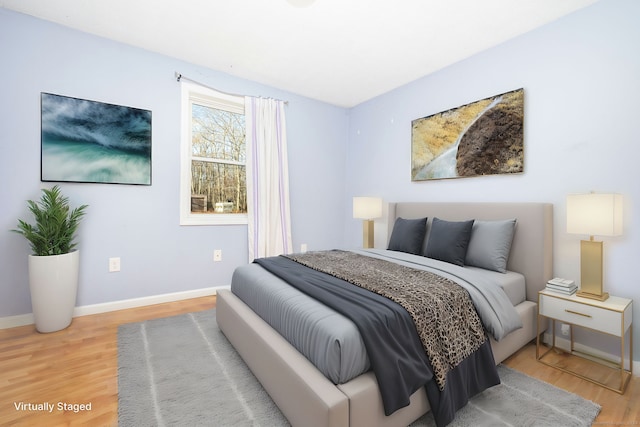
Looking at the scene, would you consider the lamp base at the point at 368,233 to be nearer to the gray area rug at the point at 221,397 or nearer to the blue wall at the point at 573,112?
the blue wall at the point at 573,112

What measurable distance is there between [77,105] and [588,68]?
14.2ft

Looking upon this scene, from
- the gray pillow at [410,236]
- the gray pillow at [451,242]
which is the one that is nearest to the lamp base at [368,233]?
the gray pillow at [410,236]

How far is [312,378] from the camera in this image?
1.25 meters

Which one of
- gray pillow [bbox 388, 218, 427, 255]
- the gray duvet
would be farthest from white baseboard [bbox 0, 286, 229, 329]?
gray pillow [bbox 388, 218, 427, 255]

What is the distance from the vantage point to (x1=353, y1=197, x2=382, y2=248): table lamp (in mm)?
3682

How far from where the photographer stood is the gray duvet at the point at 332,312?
1.24 m

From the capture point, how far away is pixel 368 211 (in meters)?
3.69

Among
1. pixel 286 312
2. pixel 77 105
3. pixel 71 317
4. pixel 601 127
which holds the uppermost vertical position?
pixel 77 105

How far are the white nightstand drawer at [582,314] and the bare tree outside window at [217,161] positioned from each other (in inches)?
127

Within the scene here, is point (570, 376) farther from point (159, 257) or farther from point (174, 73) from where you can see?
point (174, 73)

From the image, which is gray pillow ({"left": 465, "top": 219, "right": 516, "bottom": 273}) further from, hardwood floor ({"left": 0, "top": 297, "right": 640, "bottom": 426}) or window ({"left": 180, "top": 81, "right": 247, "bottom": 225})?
window ({"left": 180, "top": 81, "right": 247, "bottom": 225})

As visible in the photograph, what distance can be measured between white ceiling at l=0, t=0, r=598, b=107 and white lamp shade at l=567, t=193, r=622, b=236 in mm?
1514

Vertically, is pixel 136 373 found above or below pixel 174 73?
below

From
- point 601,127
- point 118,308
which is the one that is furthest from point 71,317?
point 601,127
